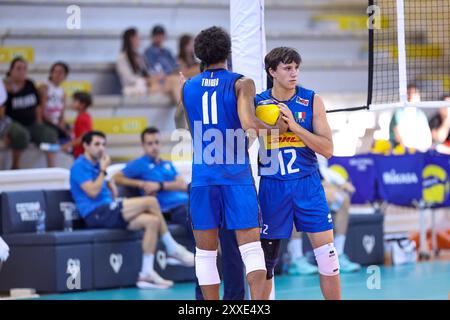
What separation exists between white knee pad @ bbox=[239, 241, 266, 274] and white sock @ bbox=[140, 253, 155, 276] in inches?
167

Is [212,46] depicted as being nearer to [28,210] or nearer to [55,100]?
[28,210]

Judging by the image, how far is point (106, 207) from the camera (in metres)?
10.9

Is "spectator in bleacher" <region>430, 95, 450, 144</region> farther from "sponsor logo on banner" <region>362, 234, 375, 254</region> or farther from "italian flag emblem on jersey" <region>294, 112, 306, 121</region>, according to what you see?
"italian flag emblem on jersey" <region>294, 112, 306, 121</region>

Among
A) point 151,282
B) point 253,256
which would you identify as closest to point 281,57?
point 253,256

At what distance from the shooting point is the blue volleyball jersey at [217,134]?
22.2 feet

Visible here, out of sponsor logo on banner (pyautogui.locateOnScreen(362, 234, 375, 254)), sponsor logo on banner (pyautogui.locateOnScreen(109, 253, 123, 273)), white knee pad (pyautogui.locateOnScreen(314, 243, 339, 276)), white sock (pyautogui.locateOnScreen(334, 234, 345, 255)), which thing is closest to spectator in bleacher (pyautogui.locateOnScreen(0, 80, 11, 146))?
sponsor logo on banner (pyautogui.locateOnScreen(109, 253, 123, 273))

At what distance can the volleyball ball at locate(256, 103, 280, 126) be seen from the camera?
22.3 ft

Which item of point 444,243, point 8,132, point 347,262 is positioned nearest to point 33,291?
point 8,132

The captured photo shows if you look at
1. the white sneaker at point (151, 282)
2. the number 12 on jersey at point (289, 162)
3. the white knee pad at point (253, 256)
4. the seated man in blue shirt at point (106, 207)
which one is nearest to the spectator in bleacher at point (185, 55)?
the seated man in blue shirt at point (106, 207)

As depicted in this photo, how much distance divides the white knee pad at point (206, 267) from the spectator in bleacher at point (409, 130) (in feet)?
23.6

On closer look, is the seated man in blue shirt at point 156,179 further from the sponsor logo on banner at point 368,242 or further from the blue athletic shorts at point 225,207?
the blue athletic shorts at point 225,207

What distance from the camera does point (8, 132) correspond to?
12.9 metres

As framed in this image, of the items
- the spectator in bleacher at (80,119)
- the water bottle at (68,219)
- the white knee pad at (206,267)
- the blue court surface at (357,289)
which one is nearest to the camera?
the white knee pad at (206,267)

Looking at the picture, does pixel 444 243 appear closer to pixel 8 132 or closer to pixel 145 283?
pixel 145 283
